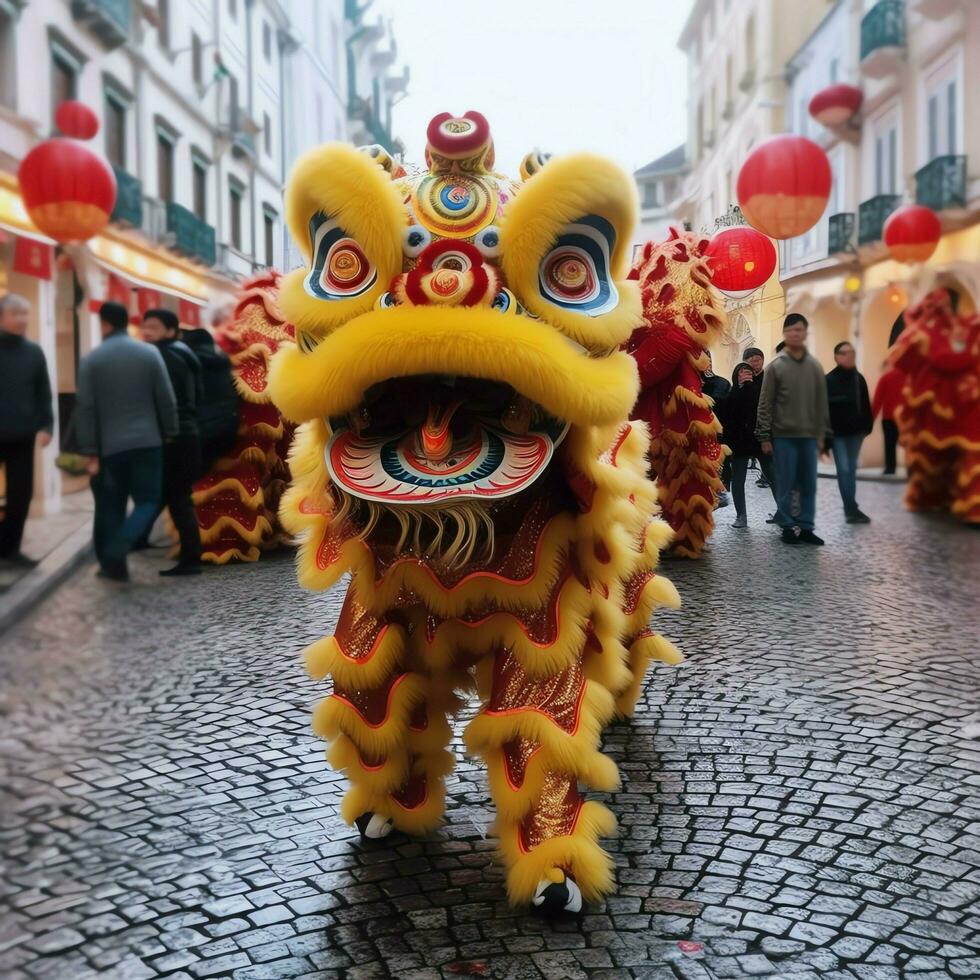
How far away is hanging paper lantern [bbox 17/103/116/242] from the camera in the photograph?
291 inches

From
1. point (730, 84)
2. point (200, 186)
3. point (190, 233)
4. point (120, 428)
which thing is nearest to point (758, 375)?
point (190, 233)

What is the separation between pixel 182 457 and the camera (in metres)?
7.68

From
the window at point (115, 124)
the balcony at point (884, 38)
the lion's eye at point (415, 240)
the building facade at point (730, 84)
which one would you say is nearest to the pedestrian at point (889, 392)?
the window at point (115, 124)

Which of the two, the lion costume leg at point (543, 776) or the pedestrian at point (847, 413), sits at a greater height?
the pedestrian at point (847, 413)

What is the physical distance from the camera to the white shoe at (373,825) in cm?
287

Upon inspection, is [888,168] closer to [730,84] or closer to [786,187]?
[786,187]

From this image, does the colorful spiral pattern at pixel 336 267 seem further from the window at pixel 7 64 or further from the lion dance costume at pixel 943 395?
the lion dance costume at pixel 943 395

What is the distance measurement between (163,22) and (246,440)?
174 inches

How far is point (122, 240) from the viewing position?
906 centimetres

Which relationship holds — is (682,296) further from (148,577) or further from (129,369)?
(148,577)

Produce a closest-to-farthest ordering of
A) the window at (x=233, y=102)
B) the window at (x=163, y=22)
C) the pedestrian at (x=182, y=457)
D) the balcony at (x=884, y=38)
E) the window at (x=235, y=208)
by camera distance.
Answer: the pedestrian at (x=182, y=457) → the window at (x=163, y=22) → the window at (x=233, y=102) → the window at (x=235, y=208) → the balcony at (x=884, y=38)

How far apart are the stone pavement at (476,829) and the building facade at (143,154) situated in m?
3.42

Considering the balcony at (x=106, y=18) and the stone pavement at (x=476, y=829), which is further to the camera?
the balcony at (x=106, y=18)

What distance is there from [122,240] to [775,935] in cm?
827
